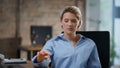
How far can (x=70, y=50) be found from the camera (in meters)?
1.72

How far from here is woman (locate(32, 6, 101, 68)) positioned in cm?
171

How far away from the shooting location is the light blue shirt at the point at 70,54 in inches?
67.5

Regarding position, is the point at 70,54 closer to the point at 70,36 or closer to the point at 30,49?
the point at 70,36

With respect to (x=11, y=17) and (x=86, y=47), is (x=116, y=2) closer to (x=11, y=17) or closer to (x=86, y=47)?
(x=11, y=17)

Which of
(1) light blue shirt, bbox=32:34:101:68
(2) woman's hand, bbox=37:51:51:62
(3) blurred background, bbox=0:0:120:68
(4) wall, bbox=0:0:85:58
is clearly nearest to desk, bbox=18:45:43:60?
(3) blurred background, bbox=0:0:120:68

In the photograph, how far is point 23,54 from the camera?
556 cm

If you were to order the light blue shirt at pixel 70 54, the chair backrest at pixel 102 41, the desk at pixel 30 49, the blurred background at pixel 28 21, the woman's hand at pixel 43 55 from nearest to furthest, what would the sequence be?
1. the woman's hand at pixel 43 55
2. the light blue shirt at pixel 70 54
3. the chair backrest at pixel 102 41
4. the desk at pixel 30 49
5. the blurred background at pixel 28 21

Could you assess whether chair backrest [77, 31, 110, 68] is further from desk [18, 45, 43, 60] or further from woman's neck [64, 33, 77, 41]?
desk [18, 45, 43, 60]

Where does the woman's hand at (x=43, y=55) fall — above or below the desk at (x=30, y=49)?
above

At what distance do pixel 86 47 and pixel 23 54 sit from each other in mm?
3917

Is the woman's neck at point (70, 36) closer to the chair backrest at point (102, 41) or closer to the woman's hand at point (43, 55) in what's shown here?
the woman's hand at point (43, 55)

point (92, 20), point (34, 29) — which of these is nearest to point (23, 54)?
point (34, 29)

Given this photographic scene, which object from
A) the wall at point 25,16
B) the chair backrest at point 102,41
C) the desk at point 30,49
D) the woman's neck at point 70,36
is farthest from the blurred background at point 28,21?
the woman's neck at point 70,36

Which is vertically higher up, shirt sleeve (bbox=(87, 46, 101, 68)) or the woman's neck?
the woman's neck
